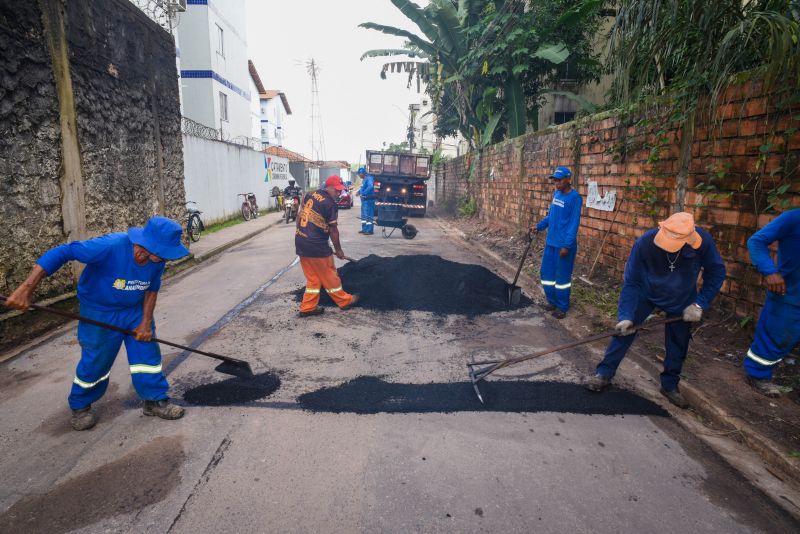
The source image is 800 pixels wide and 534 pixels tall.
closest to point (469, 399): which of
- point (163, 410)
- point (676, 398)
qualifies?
point (676, 398)


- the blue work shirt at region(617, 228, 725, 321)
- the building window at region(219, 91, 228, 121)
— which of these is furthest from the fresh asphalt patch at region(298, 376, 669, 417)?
the building window at region(219, 91, 228, 121)

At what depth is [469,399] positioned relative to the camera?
3449 mm

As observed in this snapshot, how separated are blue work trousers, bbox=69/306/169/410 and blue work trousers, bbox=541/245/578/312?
4561 millimetres

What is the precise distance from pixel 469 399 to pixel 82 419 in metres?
2.85

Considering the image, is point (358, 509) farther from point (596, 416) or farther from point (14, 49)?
point (14, 49)

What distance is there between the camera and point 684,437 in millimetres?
3053

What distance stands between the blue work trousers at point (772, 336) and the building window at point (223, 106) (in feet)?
72.2

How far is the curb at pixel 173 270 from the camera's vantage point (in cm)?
444

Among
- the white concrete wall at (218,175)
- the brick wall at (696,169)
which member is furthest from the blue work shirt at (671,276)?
the white concrete wall at (218,175)

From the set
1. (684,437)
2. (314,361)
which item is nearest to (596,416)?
(684,437)

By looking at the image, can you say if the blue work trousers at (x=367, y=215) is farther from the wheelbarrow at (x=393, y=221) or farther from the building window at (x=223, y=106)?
the building window at (x=223, y=106)

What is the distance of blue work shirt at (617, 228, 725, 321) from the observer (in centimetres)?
329

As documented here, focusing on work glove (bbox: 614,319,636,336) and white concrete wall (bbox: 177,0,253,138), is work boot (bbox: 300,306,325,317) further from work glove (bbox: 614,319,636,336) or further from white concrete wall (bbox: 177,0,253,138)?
white concrete wall (bbox: 177,0,253,138)

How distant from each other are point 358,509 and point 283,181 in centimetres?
2590
